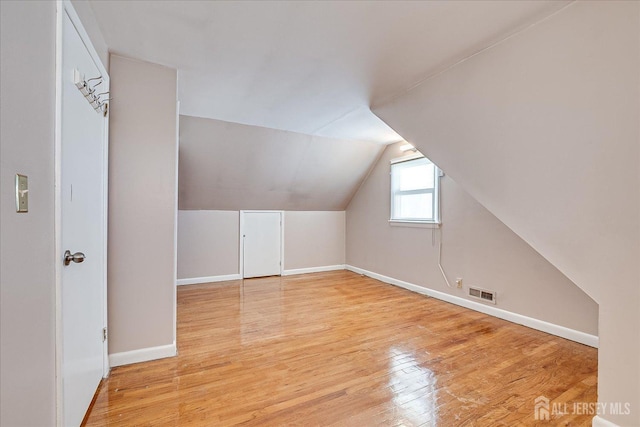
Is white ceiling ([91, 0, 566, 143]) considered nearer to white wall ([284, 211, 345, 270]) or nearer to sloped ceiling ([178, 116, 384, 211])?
sloped ceiling ([178, 116, 384, 211])

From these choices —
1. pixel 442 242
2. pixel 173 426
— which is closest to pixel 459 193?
pixel 442 242

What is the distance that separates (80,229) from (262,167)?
9.79ft

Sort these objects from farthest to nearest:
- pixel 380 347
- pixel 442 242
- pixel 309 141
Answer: pixel 309 141, pixel 442 242, pixel 380 347

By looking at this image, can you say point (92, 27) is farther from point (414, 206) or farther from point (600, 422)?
point (414, 206)

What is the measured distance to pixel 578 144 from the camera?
1.55 metres

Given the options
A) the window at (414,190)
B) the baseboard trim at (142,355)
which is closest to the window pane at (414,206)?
the window at (414,190)

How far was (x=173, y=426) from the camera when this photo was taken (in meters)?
1.55

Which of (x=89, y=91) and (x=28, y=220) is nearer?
(x=28, y=220)

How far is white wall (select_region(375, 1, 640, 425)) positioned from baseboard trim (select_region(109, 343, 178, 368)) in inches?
111

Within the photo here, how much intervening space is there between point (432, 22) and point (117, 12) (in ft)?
5.99

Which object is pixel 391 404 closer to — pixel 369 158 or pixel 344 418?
pixel 344 418

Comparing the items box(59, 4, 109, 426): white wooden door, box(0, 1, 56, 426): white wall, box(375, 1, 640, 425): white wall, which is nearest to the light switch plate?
box(0, 1, 56, 426): white wall

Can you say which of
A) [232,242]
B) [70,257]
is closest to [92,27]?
[70,257]

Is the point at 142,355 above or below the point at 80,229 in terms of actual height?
below
